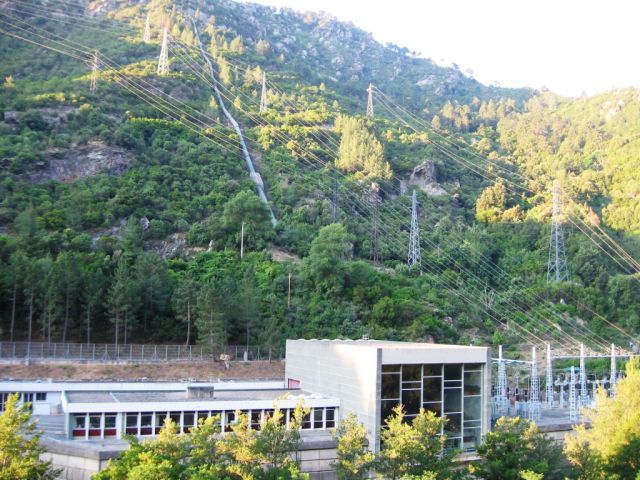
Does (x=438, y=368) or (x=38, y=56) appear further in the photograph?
(x=38, y=56)

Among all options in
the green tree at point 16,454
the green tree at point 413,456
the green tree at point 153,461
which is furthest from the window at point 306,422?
the green tree at point 16,454

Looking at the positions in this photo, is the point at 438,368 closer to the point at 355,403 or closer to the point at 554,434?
the point at 355,403

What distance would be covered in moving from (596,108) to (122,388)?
113m

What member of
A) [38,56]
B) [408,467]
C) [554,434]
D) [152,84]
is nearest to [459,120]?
[152,84]

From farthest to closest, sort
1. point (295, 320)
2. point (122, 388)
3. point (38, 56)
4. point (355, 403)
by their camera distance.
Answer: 1. point (38, 56)
2. point (295, 320)
3. point (122, 388)
4. point (355, 403)

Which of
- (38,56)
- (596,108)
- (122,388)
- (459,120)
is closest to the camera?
(122,388)

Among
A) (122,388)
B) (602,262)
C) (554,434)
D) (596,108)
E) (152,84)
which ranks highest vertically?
(596,108)

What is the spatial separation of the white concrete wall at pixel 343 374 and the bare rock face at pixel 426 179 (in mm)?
A: 51221

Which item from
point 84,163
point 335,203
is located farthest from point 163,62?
point 335,203

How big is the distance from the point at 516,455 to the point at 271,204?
155 feet

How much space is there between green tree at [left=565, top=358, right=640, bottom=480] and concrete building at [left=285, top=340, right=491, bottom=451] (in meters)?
4.06

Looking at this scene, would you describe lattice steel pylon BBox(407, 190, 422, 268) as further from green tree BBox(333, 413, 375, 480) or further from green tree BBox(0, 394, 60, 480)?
green tree BBox(0, 394, 60, 480)

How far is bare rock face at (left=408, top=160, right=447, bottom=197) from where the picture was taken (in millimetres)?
79438

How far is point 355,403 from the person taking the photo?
25719 millimetres
